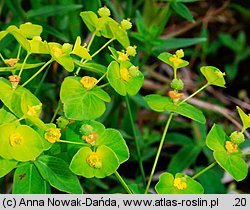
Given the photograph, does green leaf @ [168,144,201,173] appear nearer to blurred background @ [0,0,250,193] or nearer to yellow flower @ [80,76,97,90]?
blurred background @ [0,0,250,193]

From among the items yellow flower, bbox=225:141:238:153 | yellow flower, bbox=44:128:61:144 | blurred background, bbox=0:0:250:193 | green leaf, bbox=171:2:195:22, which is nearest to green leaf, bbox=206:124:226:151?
yellow flower, bbox=225:141:238:153

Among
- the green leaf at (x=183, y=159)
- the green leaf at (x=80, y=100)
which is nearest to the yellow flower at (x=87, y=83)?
the green leaf at (x=80, y=100)

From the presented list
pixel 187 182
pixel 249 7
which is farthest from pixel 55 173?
pixel 249 7

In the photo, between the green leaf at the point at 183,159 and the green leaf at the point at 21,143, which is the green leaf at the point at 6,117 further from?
the green leaf at the point at 183,159

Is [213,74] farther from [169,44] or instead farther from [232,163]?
[169,44]
